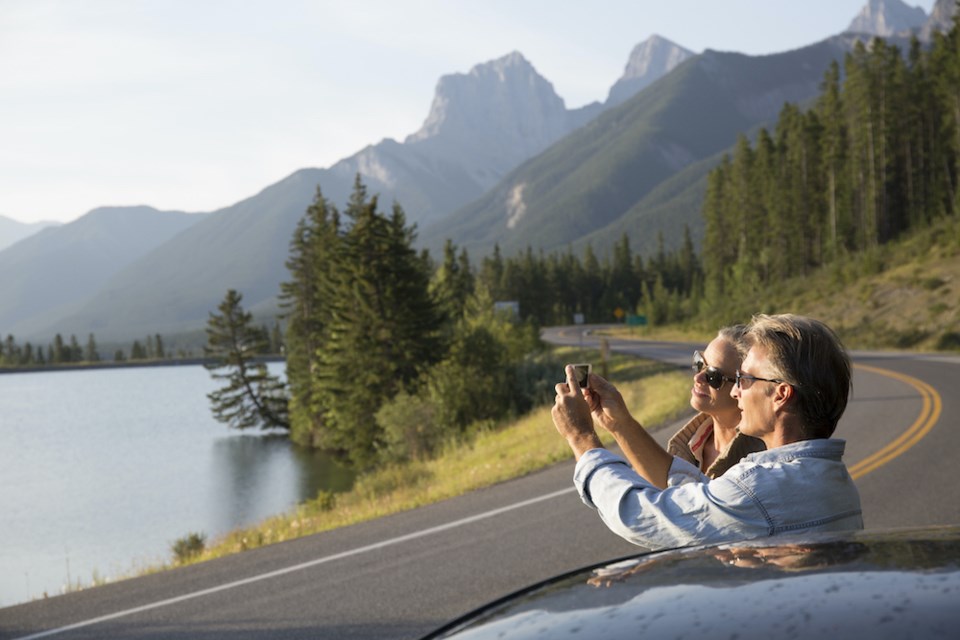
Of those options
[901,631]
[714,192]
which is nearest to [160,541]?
[901,631]

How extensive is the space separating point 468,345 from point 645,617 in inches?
1433

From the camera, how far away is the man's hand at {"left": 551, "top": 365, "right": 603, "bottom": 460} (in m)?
2.78

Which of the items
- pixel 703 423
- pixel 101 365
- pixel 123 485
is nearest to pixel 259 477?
pixel 123 485

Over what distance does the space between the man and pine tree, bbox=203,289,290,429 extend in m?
68.2

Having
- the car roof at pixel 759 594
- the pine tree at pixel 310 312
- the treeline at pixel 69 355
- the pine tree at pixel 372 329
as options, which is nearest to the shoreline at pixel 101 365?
the treeline at pixel 69 355

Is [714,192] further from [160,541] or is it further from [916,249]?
[160,541]

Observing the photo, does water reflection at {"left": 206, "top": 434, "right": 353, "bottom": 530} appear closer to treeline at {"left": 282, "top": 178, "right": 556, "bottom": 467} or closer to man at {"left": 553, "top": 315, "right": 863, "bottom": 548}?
treeline at {"left": 282, "top": 178, "right": 556, "bottom": 467}

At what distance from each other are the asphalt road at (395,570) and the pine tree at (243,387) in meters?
59.3

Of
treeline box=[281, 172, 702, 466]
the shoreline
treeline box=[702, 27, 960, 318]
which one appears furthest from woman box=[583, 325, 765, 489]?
the shoreline

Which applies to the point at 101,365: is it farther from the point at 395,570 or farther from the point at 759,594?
the point at 759,594

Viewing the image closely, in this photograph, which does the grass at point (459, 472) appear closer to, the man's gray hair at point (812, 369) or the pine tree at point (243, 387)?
the man's gray hair at point (812, 369)

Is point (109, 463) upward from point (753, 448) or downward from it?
downward

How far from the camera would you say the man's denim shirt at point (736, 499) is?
2.48 metres

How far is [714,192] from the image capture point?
100 meters
